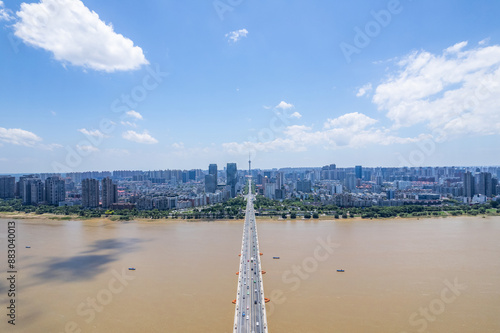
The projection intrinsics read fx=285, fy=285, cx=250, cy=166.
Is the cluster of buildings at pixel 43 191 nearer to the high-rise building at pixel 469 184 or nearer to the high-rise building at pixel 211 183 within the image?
the high-rise building at pixel 211 183

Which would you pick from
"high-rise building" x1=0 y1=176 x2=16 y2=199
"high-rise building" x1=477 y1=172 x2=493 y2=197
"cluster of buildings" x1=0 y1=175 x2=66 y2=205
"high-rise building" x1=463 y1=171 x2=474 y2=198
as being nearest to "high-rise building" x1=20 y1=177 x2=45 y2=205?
"cluster of buildings" x1=0 y1=175 x2=66 y2=205

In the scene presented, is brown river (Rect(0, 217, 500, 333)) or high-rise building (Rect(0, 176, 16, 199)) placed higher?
high-rise building (Rect(0, 176, 16, 199))

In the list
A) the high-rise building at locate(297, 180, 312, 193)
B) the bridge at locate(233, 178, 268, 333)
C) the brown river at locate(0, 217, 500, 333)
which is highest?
the high-rise building at locate(297, 180, 312, 193)

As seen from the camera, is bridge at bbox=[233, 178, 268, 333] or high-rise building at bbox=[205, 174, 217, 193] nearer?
bridge at bbox=[233, 178, 268, 333]

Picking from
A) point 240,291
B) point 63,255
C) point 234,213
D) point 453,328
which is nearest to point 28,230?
point 63,255

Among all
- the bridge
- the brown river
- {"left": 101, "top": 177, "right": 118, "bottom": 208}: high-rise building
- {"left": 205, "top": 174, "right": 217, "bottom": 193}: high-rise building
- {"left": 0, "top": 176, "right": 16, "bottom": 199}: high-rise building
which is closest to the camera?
the bridge

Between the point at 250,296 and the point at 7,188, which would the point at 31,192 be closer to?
the point at 7,188

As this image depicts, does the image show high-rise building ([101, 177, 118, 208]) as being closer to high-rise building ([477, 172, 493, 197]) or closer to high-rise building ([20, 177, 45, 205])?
high-rise building ([20, 177, 45, 205])

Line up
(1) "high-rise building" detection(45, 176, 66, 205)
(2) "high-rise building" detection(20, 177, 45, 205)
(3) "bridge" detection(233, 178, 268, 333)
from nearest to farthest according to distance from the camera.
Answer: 1. (3) "bridge" detection(233, 178, 268, 333)
2. (2) "high-rise building" detection(20, 177, 45, 205)
3. (1) "high-rise building" detection(45, 176, 66, 205)

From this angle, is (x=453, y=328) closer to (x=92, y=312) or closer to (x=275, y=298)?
(x=275, y=298)
